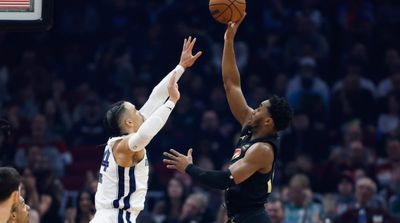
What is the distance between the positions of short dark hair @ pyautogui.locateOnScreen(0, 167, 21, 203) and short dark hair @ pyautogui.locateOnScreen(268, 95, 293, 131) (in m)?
2.29

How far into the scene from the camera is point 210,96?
15.4 meters

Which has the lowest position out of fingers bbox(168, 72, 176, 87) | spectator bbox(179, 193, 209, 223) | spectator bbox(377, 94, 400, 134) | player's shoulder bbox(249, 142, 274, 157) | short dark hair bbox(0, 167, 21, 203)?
short dark hair bbox(0, 167, 21, 203)

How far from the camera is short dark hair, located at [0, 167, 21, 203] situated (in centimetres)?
687

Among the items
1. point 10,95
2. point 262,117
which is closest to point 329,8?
point 10,95

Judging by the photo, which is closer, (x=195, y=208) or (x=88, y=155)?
(x=195, y=208)

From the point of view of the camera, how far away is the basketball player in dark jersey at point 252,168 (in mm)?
8312

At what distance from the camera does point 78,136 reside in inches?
589

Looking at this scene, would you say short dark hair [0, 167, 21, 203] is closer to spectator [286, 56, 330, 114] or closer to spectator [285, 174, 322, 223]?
spectator [285, 174, 322, 223]

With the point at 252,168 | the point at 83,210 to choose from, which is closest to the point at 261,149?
the point at 252,168

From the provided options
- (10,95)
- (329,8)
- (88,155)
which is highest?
(329,8)

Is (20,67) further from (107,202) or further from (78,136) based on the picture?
(107,202)

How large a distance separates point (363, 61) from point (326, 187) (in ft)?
8.98

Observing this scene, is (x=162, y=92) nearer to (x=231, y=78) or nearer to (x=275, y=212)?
(x=231, y=78)

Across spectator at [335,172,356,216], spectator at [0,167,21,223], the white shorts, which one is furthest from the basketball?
spectator at [335,172,356,216]
